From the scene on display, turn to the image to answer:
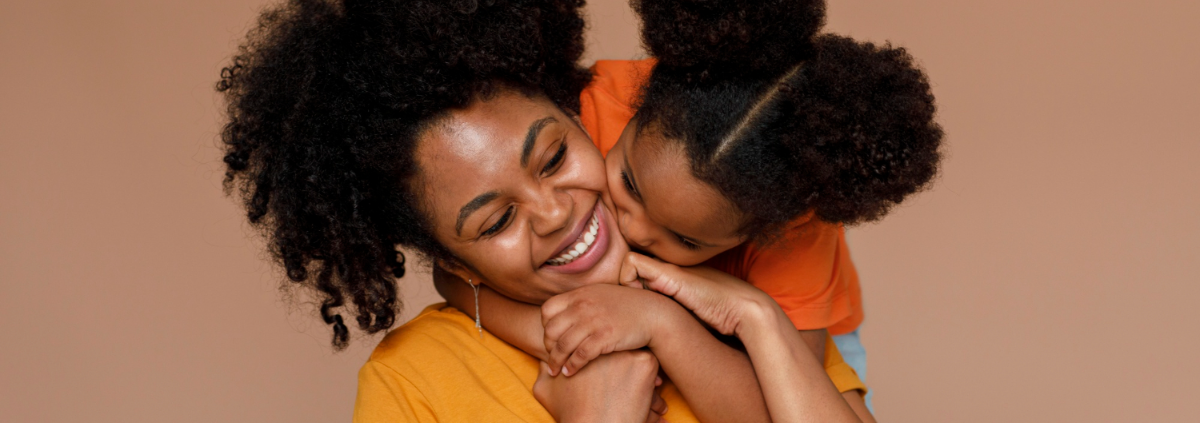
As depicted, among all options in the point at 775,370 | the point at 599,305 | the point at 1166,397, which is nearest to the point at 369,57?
the point at 599,305

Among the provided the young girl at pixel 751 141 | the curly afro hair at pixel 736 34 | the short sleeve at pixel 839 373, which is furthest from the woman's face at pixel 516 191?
the short sleeve at pixel 839 373

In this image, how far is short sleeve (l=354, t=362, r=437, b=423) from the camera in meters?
2.41

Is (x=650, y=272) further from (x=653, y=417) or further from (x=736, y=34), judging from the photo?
(x=736, y=34)

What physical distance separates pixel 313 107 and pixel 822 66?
3.85 feet

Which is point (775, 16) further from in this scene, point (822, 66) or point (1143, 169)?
point (1143, 169)

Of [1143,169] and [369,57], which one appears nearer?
[369,57]

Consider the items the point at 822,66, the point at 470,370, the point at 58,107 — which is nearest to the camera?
the point at 822,66

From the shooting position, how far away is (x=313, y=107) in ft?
7.91

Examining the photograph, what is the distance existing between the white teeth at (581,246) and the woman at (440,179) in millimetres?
11

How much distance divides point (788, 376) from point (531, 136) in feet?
2.56

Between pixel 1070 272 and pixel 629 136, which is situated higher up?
pixel 629 136

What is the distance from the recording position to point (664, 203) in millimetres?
2303

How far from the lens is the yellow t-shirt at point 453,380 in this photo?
2.45 metres

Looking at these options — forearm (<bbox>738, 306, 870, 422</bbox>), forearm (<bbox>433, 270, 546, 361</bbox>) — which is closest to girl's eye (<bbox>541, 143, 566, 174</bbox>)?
forearm (<bbox>433, 270, 546, 361</bbox>)
